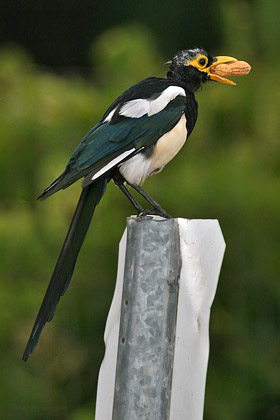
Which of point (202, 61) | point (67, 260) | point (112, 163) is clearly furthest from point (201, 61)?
point (67, 260)

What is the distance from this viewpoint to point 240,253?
214 centimetres

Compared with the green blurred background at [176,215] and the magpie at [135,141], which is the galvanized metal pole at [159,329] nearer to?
the magpie at [135,141]

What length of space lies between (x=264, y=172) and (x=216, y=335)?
0.48m

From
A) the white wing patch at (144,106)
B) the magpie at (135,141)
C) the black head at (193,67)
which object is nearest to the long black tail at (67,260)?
the magpie at (135,141)

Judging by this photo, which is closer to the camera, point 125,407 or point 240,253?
point 125,407

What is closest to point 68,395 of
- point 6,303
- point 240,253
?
point 6,303

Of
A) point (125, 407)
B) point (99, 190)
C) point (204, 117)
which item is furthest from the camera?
point (204, 117)

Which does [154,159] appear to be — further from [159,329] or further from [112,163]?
[159,329]

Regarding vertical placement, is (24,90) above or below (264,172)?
above

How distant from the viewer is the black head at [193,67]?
1530mm

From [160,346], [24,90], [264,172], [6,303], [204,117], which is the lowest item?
[160,346]

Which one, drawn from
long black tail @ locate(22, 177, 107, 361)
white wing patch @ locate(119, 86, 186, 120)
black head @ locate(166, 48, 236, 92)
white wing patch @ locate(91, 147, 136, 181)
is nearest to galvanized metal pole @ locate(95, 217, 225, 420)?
long black tail @ locate(22, 177, 107, 361)

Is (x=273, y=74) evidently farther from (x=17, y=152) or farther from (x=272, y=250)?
(x=17, y=152)

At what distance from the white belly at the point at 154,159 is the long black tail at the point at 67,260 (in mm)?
71
